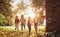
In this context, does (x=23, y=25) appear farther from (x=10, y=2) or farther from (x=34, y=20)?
(x=10, y=2)

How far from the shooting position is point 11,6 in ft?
6.43

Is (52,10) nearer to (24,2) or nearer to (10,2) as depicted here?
(24,2)

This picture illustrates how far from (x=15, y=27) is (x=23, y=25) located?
12 centimetres

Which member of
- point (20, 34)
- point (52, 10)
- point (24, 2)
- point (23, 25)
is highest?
point (24, 2)

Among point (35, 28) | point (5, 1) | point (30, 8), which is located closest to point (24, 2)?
point (30, 8)

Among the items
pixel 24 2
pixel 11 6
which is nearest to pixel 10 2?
pixel 11 6

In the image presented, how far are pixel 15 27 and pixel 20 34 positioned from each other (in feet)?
0.41

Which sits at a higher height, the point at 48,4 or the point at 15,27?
the point at 48,4

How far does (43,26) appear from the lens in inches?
75.3

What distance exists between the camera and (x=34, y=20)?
6.41 feet

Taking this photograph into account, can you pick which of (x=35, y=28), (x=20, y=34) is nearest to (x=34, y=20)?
(x=35, y=28)

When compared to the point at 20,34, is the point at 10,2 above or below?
above

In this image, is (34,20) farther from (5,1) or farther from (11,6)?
(5,1)

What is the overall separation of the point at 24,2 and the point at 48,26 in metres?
0.50
